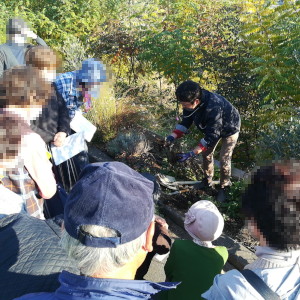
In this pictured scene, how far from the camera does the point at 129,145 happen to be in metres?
5.10

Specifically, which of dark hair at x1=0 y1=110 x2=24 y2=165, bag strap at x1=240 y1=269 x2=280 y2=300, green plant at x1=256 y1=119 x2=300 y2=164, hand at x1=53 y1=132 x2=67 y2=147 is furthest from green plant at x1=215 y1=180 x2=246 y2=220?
dark hair at x1=0 y1=110 x2=24 y2=165

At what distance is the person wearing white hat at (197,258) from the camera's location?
1.80 meters

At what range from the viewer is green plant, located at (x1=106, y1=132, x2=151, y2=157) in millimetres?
5023

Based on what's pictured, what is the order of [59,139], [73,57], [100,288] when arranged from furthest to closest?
[73,57], [59,139], [100,288]

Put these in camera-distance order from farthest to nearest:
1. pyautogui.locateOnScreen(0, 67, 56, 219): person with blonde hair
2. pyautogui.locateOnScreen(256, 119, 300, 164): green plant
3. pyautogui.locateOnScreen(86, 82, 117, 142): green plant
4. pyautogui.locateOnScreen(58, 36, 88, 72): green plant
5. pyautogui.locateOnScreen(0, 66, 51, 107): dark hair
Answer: pyautogui.locateOnScreen(58, 36, 88, 72): green plant, pyautogui.locateOnScreen(86, 82, 117, 142): green plant, pyautogui.locateOnScreen(256, 119, 300, 164): green plant, pyautogui.locateOnScreen(0, 66, 51, 107): dark hair, pyautogui.locateOnScreen(0, 67, 56, 219): person with blonde hair

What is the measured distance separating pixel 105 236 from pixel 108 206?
11 cm

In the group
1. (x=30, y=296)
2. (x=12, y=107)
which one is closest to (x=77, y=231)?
(x=30, y=296)

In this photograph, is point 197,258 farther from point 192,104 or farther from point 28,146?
point 192,104

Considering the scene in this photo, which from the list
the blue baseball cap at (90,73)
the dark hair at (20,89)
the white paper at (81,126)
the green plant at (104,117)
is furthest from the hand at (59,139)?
the green plant at (104,117)

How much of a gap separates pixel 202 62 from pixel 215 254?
4.06m

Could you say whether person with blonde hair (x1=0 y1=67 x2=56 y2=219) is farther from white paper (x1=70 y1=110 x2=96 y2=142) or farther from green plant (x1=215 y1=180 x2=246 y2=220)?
green plant (x1=215 y1=180 x2=246 y2=220)

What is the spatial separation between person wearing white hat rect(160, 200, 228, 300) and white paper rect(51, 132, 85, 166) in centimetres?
166

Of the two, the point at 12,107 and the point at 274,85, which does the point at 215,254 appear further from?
the point at 274,85

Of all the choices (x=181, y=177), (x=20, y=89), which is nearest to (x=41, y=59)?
(x=20, y=89)
